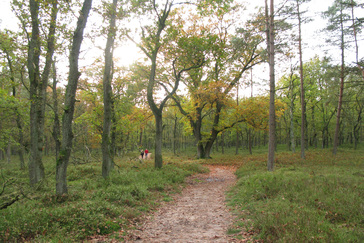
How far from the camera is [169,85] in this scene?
22.9 meters

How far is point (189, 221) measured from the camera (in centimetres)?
654

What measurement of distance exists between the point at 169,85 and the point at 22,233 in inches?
775

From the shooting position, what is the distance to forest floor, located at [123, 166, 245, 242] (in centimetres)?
527

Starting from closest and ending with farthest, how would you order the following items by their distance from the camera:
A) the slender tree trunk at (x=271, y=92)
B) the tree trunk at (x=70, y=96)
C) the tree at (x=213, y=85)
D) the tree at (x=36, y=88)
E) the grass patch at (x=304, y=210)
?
the grass patch at (x=304, y=210)
the tree trunk at (x=70, y=96)
the tree at (x=36, y=88)
the slender tree trunk at (x=271, y=92)
the tree at (x=213, y=85)

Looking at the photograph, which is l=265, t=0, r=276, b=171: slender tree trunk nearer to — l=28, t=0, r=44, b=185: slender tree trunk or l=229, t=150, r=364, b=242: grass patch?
l=229, t=150, r=364, b=242: grass patch

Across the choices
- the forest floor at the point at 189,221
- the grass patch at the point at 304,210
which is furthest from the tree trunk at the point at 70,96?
the grass patch at the point at 304,210

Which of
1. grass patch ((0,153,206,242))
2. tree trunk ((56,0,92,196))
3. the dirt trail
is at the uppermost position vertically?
tree trunk ((56,0,92,196))

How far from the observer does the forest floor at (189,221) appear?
17.3 feet

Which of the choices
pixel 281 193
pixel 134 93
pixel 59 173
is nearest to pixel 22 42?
pixel 59 173

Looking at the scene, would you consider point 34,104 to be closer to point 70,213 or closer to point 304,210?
point 70,213

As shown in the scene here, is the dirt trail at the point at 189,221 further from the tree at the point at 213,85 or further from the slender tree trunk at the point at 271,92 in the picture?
the tree at the point at 213,85

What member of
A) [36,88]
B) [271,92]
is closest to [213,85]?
[271,92]

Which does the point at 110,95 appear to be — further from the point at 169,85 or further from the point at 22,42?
the point at 169,85

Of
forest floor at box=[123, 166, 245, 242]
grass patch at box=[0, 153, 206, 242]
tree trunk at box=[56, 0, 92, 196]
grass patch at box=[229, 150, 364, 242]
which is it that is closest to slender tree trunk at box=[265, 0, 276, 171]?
grass patch at box=[229, 150, 364, 242]
